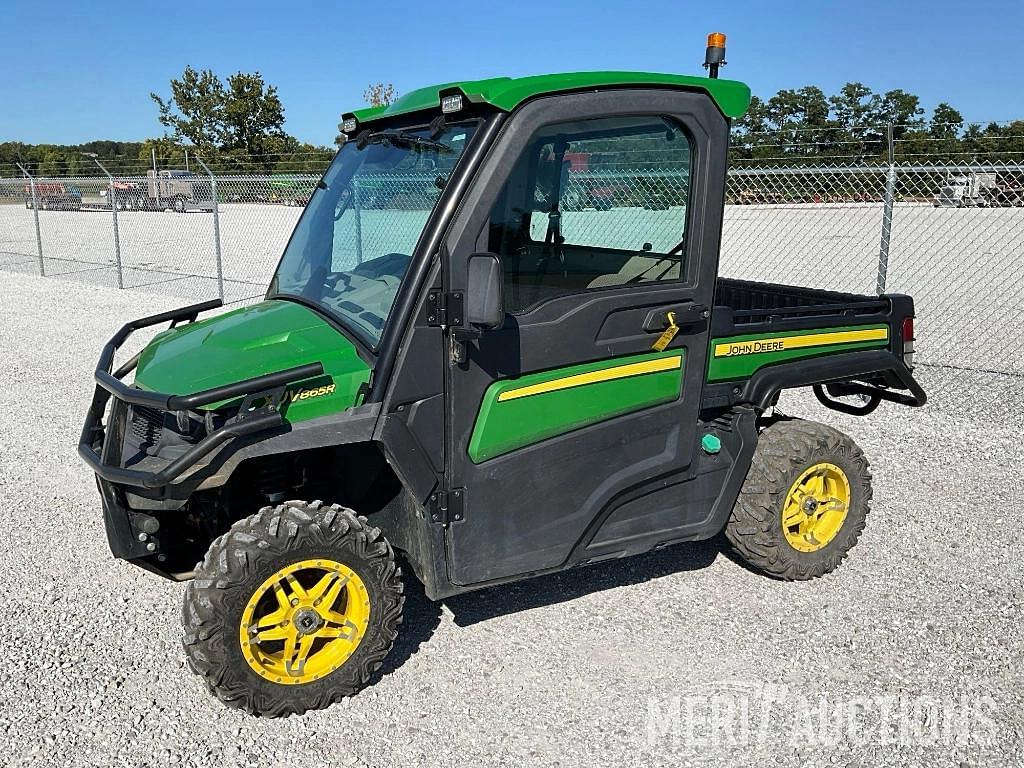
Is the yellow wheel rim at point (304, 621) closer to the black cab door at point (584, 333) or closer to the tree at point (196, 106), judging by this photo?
the black cab door at point (584, 333)

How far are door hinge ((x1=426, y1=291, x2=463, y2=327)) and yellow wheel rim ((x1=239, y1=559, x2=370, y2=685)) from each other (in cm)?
96

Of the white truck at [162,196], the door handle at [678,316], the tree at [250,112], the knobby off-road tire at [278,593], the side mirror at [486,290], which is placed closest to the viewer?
the side mirror at [486,290]

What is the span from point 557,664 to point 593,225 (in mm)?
1844

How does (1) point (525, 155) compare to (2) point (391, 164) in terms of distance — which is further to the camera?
(2) point (391, 164)

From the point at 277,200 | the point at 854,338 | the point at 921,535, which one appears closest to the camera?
the point at 854,338

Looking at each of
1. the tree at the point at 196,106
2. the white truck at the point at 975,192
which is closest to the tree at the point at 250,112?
the tree at the point at 196,106

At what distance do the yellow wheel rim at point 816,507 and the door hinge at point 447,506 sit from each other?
68.3 inches

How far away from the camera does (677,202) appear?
3676 mm

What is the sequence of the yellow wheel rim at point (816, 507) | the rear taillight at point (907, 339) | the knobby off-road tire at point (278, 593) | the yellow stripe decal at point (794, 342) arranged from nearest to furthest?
the knobby off-road tire at point (278, 593) → the yellow stripe decal at point (794, 342) → the yellow wheel rim at point (816, 507) → the rear taillight at point (907, 339)

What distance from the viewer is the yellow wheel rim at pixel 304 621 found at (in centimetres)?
321

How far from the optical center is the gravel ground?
10.5 ft

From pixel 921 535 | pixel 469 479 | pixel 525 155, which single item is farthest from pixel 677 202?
pixel 921 535

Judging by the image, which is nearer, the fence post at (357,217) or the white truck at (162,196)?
the fence post at (357,217)

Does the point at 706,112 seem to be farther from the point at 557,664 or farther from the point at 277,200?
the point at 277,200
